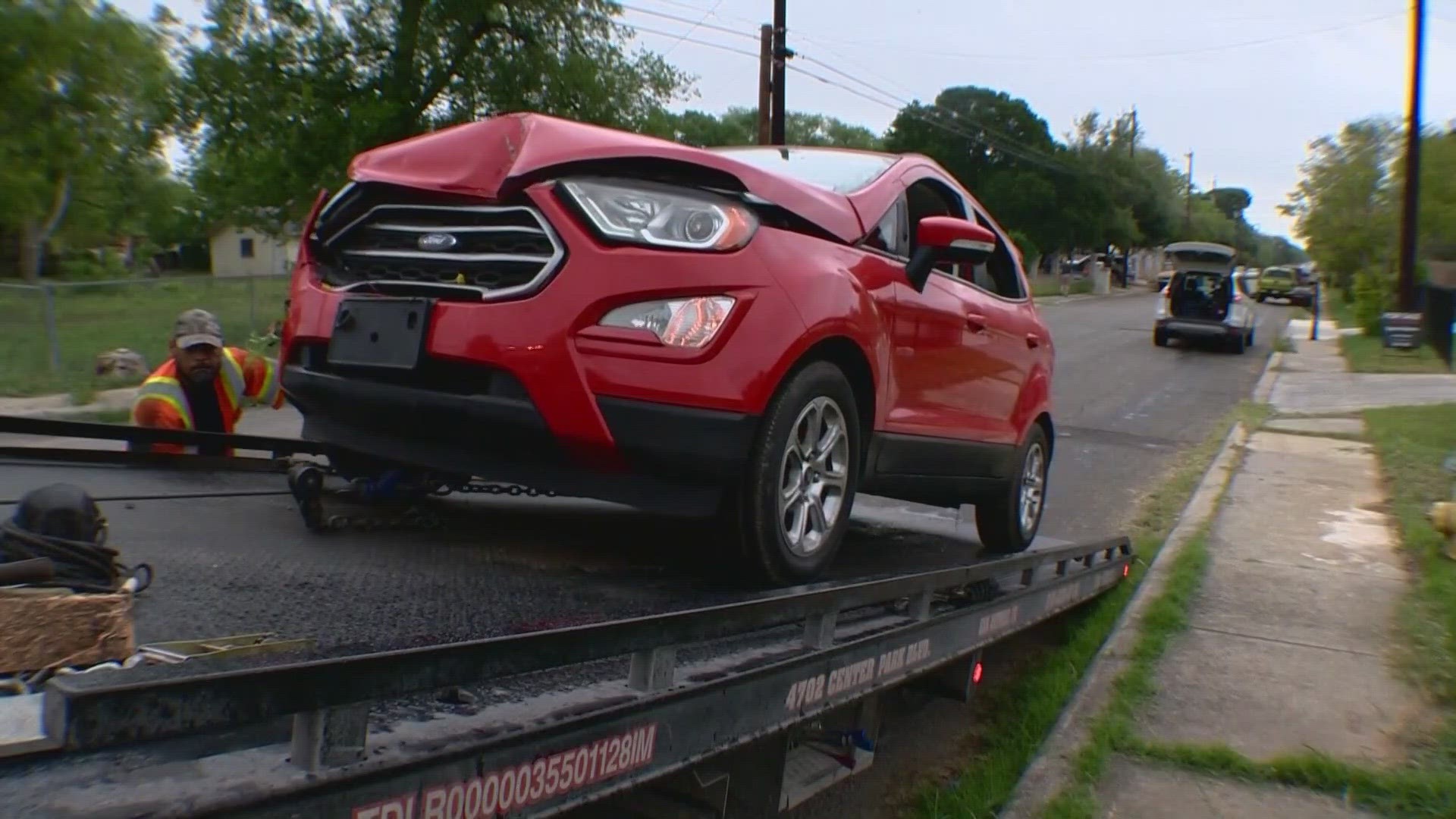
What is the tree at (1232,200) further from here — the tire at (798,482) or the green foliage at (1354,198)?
the tire at (798,482)

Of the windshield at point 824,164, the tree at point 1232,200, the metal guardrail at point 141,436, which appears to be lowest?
the metal guardrail at point 141,436

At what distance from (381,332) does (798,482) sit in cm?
122

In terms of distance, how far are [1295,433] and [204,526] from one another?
12808mm

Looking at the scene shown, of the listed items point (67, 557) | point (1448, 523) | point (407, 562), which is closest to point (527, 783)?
point (67, 557)

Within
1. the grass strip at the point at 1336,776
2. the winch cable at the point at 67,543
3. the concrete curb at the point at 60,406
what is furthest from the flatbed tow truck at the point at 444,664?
the concrete curb at the point at 60,406

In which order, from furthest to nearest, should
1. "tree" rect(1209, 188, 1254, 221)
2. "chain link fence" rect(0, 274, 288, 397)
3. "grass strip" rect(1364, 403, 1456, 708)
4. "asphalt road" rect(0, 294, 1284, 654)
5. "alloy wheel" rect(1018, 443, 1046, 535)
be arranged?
"tree" rect(1209, 188, 1254, 221) → "chain link fence" rect(0, 274, 288, 397) → "alloy wheel" rect(1018, 443, 1046, 535) → "grass strip" rect(1364, 403, 1456, 708) → "asphalt road" rect(0, 294, 1284, 654)

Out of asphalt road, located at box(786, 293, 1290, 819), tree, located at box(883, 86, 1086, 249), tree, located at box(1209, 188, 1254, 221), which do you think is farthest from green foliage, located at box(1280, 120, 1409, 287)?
tree, located at box(1209, 188, 1254, 221)

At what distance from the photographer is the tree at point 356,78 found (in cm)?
2791

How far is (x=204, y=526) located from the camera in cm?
347

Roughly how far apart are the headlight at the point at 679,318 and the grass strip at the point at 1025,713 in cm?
203

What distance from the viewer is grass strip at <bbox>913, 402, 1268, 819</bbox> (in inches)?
174

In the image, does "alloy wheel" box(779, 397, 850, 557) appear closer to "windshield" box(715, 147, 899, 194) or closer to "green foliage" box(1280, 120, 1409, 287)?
"windshield" box(715, 147, 899, 194)

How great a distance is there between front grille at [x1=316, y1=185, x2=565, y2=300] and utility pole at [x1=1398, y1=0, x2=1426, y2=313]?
2748 cm

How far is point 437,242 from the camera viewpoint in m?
3.40
